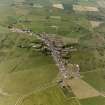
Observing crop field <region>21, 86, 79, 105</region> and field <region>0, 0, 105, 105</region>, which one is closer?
crop field <region>21, 86, 79, 105</region>

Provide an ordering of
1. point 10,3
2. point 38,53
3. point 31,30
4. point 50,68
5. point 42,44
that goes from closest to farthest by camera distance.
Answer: point 50,68, point 38,53, point 42,44, point 31,30, point 10,3

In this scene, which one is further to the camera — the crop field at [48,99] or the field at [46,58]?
the field at [46,58]

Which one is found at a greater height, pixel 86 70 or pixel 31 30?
pixel 31 30

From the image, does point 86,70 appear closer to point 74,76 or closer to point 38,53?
point 74,76

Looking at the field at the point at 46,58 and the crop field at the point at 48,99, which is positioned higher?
the field at the point at 46,58

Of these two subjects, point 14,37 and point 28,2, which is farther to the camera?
point 28,2

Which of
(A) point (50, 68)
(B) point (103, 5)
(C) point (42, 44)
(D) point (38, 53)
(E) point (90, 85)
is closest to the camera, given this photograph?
(E) point (90, 85)

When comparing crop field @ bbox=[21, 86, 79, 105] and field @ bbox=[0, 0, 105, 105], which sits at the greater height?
field @ bbox=[0, 0, 105, 105]

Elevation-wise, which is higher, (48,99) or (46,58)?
(46,58)

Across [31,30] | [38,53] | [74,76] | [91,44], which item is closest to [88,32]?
[91,44]

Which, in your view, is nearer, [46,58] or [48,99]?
[48,99]
